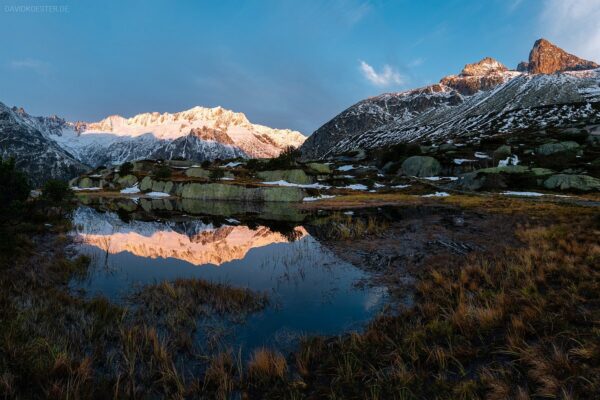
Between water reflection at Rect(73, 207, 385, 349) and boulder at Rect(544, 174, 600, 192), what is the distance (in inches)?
2044

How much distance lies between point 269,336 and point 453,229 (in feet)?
71.8

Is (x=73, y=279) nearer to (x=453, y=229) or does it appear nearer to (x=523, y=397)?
(x=523, y=397)

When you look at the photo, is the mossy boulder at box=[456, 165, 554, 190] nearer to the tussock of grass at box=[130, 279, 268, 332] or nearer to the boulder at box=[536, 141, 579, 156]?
the boulder at box=[536, 141, 579, 156]

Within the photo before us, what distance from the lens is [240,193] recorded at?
6756cm

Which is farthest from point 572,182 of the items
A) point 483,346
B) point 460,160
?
point 483,346

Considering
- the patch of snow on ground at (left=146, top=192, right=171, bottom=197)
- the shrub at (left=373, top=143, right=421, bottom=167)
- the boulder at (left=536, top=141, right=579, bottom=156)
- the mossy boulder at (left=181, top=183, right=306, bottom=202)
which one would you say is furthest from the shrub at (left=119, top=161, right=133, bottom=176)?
the boulder at (left=536, top=141, right=579, bottom=156)

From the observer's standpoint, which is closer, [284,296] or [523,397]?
[523,397]

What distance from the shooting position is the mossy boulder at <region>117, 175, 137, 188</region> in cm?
9931

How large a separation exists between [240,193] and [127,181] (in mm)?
53548

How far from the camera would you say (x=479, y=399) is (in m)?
5.55

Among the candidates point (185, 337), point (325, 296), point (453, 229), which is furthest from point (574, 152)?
point (185, 337)

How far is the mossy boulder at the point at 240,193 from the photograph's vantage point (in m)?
64.0

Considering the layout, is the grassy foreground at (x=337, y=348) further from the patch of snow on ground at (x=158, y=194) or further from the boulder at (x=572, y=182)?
the patch of snow on ground at (x=158, y=194)

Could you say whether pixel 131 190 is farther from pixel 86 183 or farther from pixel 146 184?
pixel 86 183
